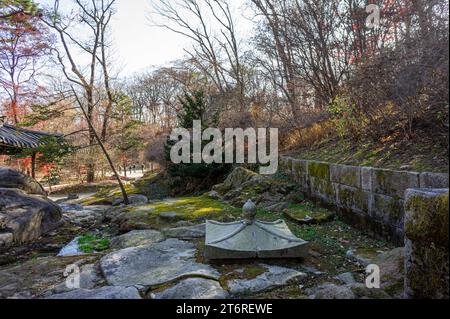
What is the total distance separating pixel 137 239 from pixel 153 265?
123cm

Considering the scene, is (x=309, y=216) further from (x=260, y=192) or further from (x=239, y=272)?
(x=239, y=272)

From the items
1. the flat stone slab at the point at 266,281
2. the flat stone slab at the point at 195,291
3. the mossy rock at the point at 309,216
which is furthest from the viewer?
the mossy rock at the point at 309,216

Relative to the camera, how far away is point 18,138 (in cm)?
789

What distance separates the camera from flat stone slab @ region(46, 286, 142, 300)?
2.29 m

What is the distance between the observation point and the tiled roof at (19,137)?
751cm

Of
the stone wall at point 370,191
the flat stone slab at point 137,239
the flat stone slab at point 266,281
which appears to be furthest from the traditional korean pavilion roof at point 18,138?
the flat stone slab at point 266,281

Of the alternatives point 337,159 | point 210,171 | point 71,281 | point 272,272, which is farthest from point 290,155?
point 71,281

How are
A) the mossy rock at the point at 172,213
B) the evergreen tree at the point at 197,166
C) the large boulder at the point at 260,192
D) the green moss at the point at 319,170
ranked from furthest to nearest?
the evergreen tree at the point at 197,166, the large boulder at the point at 260,192, the mossy rock at the point at 172,213, the green moss at the point at 319,170

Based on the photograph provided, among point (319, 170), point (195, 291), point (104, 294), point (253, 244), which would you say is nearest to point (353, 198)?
point (319, 170)

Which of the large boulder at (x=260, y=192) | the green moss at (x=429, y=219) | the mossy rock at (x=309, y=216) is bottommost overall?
the mossy rock at (x=309, y=216)

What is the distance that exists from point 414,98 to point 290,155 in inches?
146

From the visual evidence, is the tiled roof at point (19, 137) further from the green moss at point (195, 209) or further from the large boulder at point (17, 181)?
the green moss at point (195, 209)

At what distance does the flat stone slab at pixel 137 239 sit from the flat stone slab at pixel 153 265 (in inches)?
13.3

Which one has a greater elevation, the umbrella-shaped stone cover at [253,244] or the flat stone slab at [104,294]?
the umbrella-shaped stone cover at [253,244]
